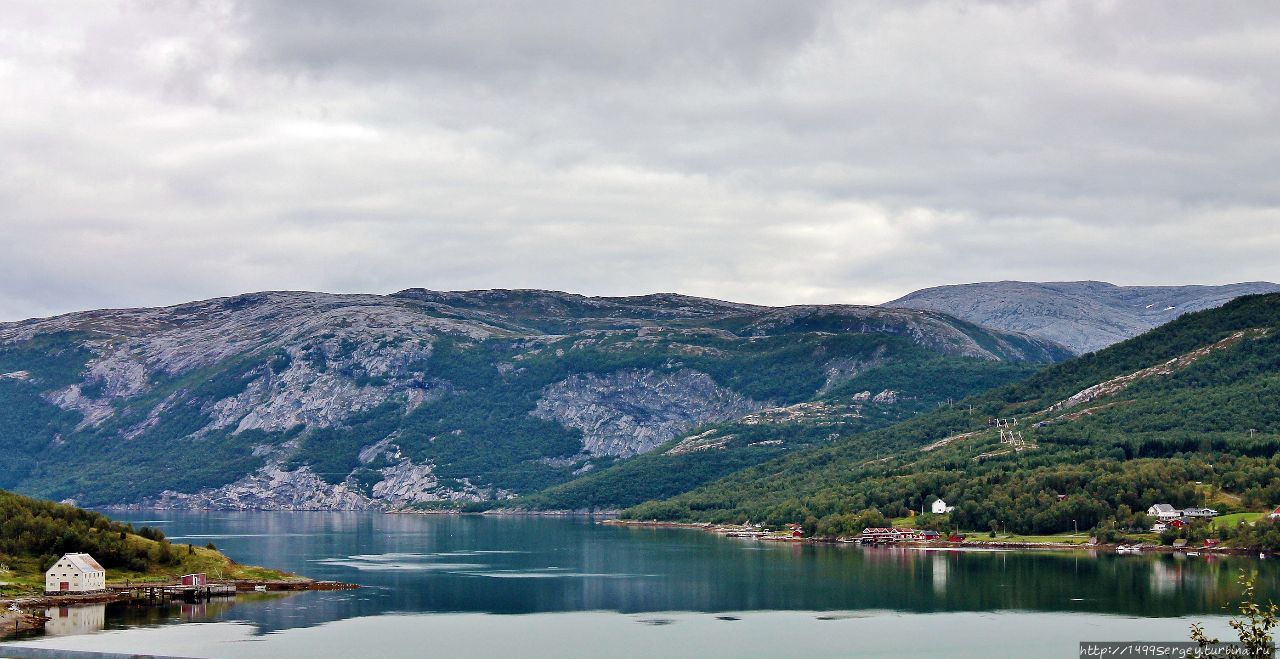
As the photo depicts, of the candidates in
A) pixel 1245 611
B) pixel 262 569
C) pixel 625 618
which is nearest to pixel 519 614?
pixel 625 618

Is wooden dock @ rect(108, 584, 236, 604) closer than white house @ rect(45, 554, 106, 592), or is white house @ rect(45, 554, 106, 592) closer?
white house @ rect(45, 554, 106, 592)

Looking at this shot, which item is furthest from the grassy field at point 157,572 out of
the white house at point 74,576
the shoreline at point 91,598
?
the shoreline at point 91,598

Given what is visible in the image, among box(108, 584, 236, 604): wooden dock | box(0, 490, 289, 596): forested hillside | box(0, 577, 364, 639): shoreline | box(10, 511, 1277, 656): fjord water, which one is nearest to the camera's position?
box(10, 511, 1277, 656): fjord water

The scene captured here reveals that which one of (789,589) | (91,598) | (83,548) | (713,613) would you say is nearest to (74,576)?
(91,598)

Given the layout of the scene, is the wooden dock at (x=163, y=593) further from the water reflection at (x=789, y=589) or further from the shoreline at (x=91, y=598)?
the water reflection at (x=789, y=589)

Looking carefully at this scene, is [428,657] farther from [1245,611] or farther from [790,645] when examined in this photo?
[1245,611]

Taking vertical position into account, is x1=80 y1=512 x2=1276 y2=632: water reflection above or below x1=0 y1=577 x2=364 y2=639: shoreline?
below

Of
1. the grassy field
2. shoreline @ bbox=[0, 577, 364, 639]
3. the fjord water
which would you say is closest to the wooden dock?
shoreline @ bbox=[0, 577, 364, 639]

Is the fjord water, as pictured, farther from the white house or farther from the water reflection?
the white house
